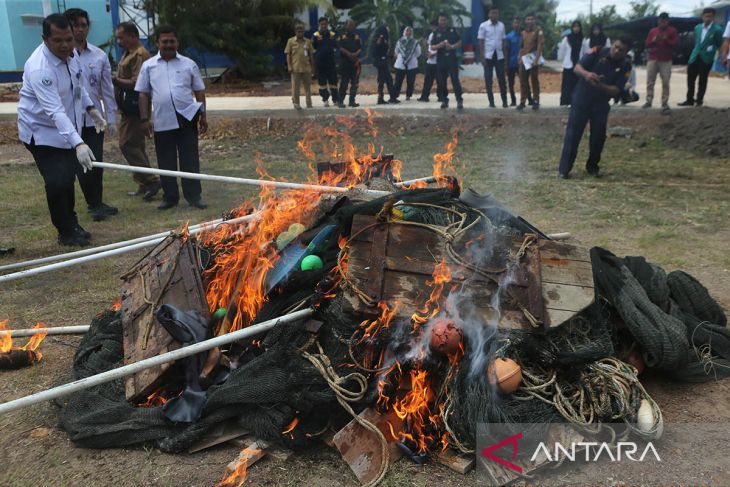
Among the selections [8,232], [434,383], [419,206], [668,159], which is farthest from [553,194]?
[8,232]

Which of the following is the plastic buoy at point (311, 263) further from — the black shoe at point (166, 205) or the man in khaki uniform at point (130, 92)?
the man in khaki uniform at point (130, 92)

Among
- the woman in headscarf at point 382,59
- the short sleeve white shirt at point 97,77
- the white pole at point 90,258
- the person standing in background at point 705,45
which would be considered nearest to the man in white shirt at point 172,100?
the short sleeve white shirt at point 97,77

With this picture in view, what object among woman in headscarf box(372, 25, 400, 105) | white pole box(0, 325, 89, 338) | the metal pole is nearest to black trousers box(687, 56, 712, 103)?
woman in headscarf box(372, 25, 400, 105)

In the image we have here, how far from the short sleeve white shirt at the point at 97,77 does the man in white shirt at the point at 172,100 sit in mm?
342

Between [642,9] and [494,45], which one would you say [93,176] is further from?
[642,9]

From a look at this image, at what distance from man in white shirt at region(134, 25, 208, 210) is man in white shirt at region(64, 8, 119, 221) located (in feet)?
1.25

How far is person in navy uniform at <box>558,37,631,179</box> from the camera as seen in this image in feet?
26.6

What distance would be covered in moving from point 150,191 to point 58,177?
7.08 ft

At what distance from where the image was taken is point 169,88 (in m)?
7.34

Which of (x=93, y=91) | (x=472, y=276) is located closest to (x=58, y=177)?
(x=93, y=91)

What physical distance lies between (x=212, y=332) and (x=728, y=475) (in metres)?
2.87

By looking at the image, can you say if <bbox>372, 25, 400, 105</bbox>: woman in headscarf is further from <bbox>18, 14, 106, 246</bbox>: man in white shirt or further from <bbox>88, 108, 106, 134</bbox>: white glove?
<bbox>18, 14, 106, 246</bbox>: man in white shirt

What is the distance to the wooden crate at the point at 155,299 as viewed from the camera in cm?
343

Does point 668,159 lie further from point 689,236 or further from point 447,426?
point 447,426
